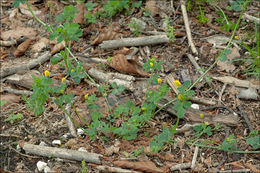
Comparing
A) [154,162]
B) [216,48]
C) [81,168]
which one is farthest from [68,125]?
[216,48]

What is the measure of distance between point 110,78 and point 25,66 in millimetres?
1182

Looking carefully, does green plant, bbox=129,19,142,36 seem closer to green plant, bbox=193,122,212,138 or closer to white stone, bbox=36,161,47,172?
green plant, bbox=193,122,212,138

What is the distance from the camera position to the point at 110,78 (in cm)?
343

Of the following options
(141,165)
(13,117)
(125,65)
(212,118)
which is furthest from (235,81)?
(13,117)

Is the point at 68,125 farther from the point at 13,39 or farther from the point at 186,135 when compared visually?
the point at 13,39

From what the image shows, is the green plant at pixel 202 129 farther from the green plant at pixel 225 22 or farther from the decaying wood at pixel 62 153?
the green plant at pixel 225 22

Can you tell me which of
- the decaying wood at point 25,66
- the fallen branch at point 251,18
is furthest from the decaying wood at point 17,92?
the fallen branch at point 251,18

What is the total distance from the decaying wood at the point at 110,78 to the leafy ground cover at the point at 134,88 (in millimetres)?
14

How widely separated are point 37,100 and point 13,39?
77.1 inches

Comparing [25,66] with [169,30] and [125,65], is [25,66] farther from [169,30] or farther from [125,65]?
[169,30]

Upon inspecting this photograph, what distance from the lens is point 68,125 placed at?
304cm

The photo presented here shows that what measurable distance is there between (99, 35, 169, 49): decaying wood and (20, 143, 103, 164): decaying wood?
1.64m

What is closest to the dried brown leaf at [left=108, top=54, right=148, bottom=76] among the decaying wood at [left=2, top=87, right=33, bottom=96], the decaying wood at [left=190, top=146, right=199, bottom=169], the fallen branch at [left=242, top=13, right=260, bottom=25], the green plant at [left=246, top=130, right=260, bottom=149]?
the decaying wood at [left=2, top=87, right=33, bottom=96]

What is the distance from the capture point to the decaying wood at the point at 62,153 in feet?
8.69
